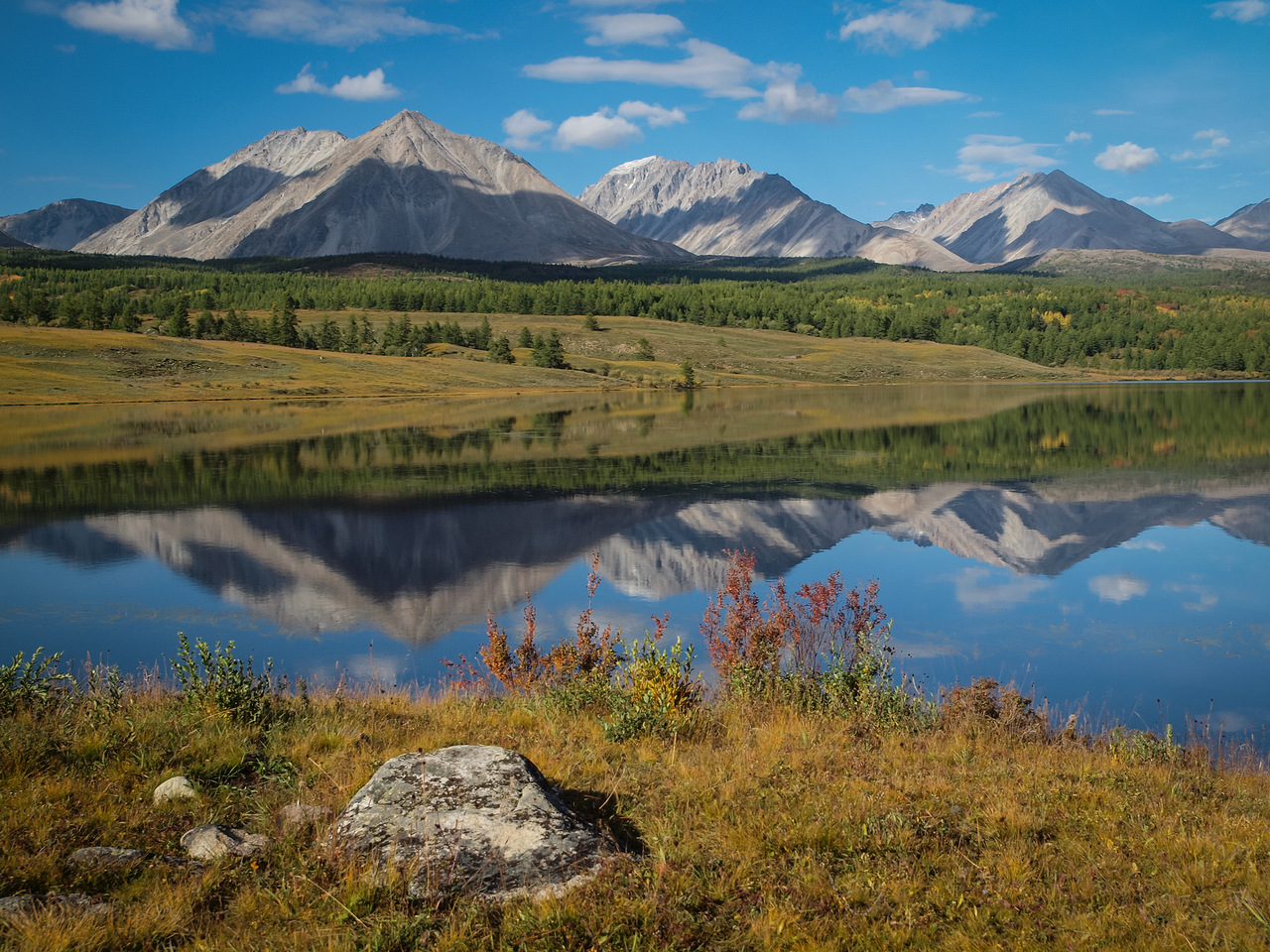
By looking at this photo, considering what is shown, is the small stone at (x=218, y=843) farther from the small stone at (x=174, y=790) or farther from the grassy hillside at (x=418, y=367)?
the grassy hillside at (x=418, y=367)

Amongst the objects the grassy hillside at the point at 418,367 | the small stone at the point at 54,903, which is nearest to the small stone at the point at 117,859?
the small stone at the point at 54,903

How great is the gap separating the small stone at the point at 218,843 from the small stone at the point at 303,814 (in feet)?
1.06

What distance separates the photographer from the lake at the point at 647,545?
1702 centimetres

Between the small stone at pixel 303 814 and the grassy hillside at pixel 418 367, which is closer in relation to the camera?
the small stone at pixel 303 814

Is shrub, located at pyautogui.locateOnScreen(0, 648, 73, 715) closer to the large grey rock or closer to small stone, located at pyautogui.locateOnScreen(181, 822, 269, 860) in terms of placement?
small stone, located at pyautogui.locateOnScreen(181, 822, 269, 860)

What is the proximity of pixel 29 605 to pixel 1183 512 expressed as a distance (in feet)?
124

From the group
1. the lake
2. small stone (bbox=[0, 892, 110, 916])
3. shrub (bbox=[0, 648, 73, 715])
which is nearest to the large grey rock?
small stone (bbox=[0, 892, 110, 916])

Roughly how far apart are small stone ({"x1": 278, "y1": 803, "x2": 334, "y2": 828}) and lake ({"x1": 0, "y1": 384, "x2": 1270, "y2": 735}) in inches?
290

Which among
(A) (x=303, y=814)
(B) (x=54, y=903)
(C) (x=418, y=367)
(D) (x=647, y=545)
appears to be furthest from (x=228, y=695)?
(C) (x=418, y=367)

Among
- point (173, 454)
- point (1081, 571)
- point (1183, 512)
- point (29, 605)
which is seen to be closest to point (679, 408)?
point (173, 454)

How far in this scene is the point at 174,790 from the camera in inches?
315

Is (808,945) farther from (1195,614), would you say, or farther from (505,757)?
(1195,614)

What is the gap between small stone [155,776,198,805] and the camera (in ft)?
26.0

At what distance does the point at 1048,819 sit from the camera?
26.4 ft
